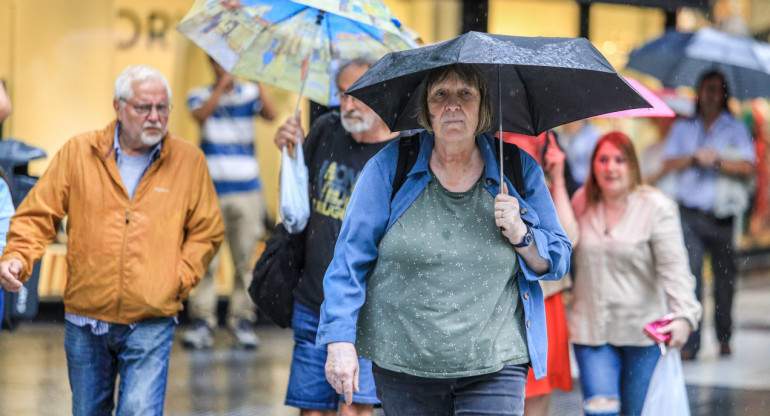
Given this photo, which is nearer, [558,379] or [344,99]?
[344,99]

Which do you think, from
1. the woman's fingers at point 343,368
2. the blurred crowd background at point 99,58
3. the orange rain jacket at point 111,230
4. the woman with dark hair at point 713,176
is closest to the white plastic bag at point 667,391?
the woman's fingers at point 343,368

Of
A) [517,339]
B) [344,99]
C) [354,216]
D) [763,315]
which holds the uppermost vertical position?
[344,99]

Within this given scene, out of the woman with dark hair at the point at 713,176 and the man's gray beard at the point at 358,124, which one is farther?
the woman with dark hair at the point at 713,176

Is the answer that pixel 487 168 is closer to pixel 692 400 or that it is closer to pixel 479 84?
pixel 479 84

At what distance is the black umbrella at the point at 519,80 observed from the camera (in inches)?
147

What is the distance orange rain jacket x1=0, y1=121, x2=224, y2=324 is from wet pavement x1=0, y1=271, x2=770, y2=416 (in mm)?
2066

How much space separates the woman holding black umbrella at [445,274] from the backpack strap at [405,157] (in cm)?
2

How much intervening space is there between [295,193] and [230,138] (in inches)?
172

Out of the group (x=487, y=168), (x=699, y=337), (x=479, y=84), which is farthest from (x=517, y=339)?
(x=699, y=337)

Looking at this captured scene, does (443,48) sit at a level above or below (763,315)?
above

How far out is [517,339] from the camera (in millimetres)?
3936

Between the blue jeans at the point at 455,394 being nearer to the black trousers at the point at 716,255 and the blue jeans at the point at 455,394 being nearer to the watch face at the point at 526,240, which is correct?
the watch face at the point at 526,240

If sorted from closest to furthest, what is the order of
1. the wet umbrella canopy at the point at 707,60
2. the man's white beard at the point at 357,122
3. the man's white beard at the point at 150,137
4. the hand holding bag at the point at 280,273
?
the man's white beard at the point at 150,137 → the man's white beard at the point at 357,122 → the hand holding bag at the point at 280,273 → the wet umbrella canopy at the point at 707,60

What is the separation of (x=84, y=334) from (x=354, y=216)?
177 cm
